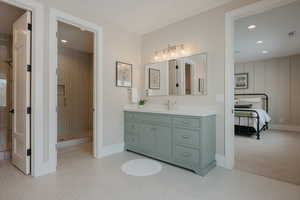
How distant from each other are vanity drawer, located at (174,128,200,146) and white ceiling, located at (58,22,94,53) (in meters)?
2.92

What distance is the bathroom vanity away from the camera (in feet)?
7.50

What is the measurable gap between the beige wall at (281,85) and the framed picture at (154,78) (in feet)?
15.5

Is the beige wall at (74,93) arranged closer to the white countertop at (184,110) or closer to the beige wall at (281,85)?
the white countertop at (184,110)

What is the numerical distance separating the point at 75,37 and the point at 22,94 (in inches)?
78.6

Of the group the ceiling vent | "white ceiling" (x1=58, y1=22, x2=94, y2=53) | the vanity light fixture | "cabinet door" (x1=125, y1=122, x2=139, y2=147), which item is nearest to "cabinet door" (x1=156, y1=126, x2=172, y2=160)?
"cabinet door" (x1=125, y1=122, x2=139, y2=147)

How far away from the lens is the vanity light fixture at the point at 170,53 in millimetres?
3072

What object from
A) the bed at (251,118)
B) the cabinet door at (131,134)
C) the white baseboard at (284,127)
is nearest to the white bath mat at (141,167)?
the cabinet door at (131,134)

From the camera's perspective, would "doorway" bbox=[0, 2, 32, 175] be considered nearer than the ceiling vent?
Yes

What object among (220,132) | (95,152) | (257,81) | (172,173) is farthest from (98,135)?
(257,81)

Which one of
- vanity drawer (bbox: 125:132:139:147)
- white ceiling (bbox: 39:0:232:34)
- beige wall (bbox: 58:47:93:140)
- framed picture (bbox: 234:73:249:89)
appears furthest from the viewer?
framed picture (bbox: 234:73:249:89)

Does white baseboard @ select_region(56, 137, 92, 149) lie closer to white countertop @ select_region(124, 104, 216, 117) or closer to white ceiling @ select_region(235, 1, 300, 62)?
white countertop @ select_region(124, 104, 216, 117)

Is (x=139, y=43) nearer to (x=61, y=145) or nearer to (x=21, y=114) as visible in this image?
(x=21, y=114)

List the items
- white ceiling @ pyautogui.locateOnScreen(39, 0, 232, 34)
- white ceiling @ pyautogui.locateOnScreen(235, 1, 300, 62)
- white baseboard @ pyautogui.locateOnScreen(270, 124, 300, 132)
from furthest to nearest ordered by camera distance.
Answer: white baseboard @ pyautogui.locateOnScreen(270, 124, 300, 132) < white ceiling @ pyautogui.locateOnScreen(235, 1, 300, 62) < white ceiling @ pyautogui.locateOnScreen(39, 0, 232, 34)

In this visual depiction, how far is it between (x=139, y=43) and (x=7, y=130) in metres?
3.35
